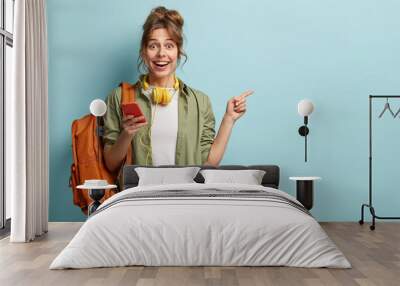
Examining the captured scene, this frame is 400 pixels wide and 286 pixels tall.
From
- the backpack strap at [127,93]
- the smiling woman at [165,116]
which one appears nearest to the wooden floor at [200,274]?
the smiling woman at [165,116]

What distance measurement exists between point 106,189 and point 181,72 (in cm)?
161

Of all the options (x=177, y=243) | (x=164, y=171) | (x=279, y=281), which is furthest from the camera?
(x=164, y=171)

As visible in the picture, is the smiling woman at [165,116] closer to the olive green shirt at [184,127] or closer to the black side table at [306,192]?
the olive green shirt at [184,127]

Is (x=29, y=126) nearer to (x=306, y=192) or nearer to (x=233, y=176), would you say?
(x=233, y=176)

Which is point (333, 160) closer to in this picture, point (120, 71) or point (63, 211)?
point (120, 71)

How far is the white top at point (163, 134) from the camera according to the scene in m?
7.20

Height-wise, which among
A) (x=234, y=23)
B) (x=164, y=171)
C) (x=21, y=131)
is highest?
(x=234, y=23)

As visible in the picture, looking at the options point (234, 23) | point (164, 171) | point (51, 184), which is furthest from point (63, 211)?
point (234, 23)

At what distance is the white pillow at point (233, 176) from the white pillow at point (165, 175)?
0.63ft

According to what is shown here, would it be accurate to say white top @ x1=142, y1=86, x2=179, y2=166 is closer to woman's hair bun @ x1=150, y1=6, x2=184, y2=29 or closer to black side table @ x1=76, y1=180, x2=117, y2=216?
black side table @ x1=76, y1=180, x2=117, y2=216

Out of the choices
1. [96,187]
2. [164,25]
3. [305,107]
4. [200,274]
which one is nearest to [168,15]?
[164,25]

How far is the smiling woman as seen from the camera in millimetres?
7215

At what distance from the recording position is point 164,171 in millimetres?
6754

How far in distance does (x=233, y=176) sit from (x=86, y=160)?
5.75 feet
